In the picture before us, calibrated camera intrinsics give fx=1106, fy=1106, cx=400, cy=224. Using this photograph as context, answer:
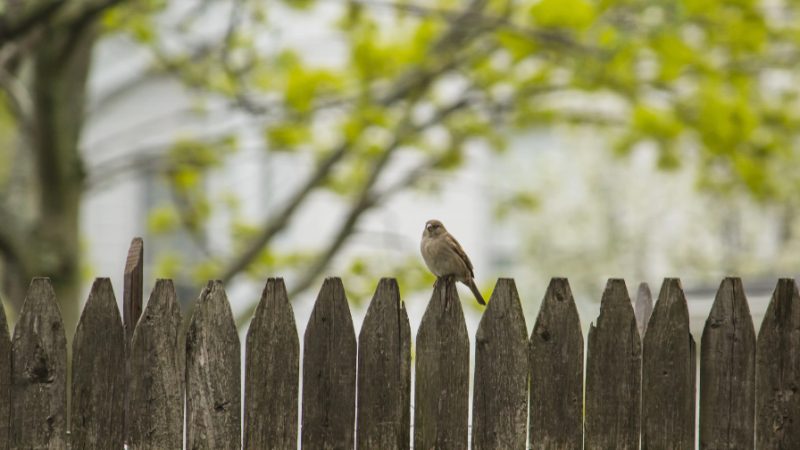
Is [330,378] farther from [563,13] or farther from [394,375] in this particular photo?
[563,13]

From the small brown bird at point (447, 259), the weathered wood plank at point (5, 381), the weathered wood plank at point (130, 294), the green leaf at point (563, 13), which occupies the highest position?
the green leaf at point (563, 13)

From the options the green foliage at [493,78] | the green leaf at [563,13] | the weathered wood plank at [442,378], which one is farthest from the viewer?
the green foliage at [493,78]

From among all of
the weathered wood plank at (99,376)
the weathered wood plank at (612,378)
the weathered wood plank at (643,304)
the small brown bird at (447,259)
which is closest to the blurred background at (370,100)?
the weathered wood plank at (643,304)

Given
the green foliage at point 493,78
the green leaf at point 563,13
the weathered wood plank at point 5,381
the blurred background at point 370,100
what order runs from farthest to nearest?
1. the green foliage at point 493,78
2. the blurred background at point 370,100
3. the green leaf at point 563,13
4. the weathered wood plank at point 5,381

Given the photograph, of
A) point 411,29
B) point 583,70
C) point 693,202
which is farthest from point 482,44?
point 693,202

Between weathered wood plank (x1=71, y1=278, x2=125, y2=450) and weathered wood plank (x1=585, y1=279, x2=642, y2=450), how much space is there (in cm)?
131

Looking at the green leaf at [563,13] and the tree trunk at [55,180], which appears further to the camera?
the tree trunk at [55,180]

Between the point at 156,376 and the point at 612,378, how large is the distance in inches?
49.7

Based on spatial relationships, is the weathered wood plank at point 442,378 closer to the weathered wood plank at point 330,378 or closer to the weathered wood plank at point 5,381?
the weathered wood plank at point 330,378

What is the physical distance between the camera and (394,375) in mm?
3061

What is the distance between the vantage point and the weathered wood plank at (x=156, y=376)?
3.00 meters

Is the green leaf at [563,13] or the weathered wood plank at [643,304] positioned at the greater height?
the green leaf at [563,13]

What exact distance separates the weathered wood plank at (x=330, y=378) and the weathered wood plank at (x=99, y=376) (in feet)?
1.68

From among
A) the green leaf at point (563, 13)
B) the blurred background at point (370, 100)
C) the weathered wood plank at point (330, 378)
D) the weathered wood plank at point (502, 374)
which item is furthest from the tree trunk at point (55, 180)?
the weathered wood plank at point (502, 374)
